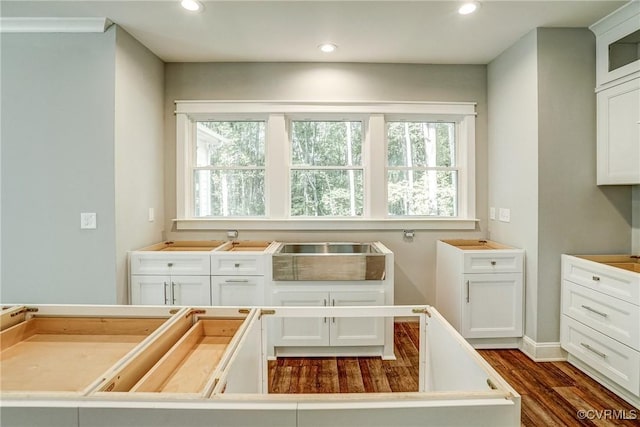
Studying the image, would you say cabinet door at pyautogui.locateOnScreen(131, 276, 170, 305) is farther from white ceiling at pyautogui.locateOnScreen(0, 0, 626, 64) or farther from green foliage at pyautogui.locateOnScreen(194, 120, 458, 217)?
white ceiling at pyautogui.locateOnScreen(0, 0, 626, 64)

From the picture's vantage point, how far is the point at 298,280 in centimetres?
258

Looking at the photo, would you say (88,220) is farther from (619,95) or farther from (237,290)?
(619,95)

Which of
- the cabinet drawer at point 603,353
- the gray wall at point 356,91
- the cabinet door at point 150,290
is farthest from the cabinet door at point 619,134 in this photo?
the cabinet door at point 150,290

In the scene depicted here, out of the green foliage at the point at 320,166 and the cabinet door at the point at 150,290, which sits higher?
the green foliage at the point at 320,166

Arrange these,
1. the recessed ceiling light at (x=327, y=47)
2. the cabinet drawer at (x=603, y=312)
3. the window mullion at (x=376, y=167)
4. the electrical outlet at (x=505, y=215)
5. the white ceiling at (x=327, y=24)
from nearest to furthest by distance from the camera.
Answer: the cabinet drawer at (x=603, y=312)
the white ceiling at (x=327, y=24)
the recessed ceiling light at (x=327, y=47)
the electrical outlet at (x=505, y=215)
the window mullion at (x=376, y=167)

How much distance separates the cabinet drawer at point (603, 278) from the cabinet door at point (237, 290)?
237 cm

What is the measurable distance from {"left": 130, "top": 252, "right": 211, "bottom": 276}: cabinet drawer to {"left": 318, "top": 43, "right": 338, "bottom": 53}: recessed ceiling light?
203cm

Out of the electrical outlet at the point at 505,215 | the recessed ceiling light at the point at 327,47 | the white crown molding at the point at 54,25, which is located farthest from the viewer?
the electrical outlet at the point at 505,215

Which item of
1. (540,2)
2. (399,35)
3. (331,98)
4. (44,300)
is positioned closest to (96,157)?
(44,300)

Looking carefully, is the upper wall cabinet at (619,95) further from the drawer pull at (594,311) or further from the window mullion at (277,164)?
the window mullion at (277,164)

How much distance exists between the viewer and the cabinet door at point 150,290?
2653 millimetres

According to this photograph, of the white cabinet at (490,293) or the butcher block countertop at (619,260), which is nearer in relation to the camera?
the butcher block countertop at (619,260)

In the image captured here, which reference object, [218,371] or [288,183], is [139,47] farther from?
[218,371]

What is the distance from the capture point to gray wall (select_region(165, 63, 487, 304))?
3227mm
